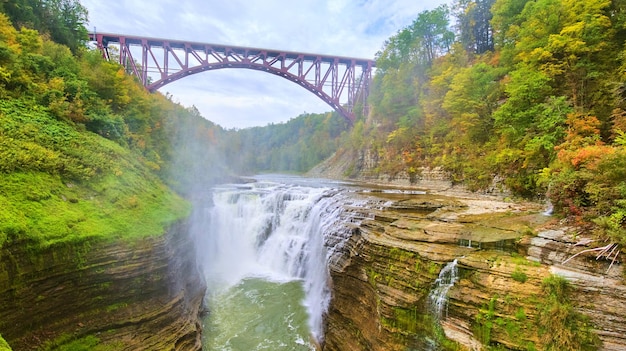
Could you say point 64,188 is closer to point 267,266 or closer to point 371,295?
point 371,295

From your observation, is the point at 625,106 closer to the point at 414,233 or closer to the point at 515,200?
the point at 515,200

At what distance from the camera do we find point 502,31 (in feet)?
63.7

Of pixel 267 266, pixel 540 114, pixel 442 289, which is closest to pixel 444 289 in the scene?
pixel 442 289

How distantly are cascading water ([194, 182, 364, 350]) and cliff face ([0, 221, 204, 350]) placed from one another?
1911 millimetres

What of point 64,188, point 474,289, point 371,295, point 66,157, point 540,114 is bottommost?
point 371,295

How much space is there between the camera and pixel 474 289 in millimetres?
5238

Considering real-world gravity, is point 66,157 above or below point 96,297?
above

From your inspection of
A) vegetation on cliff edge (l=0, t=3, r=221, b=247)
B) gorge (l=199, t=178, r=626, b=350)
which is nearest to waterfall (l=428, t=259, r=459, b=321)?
gorge (l=199, t=178, r=626, b=350)

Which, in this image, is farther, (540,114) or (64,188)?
(540,114)

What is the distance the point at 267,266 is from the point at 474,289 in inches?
403

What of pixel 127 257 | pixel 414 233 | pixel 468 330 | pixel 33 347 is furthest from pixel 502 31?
pixel 33 347

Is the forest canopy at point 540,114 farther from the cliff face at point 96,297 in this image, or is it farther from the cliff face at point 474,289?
the cliff face at point 96,297

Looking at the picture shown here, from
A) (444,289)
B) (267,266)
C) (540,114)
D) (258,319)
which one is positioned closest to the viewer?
(444,289)

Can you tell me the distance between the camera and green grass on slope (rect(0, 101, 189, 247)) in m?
5.21
